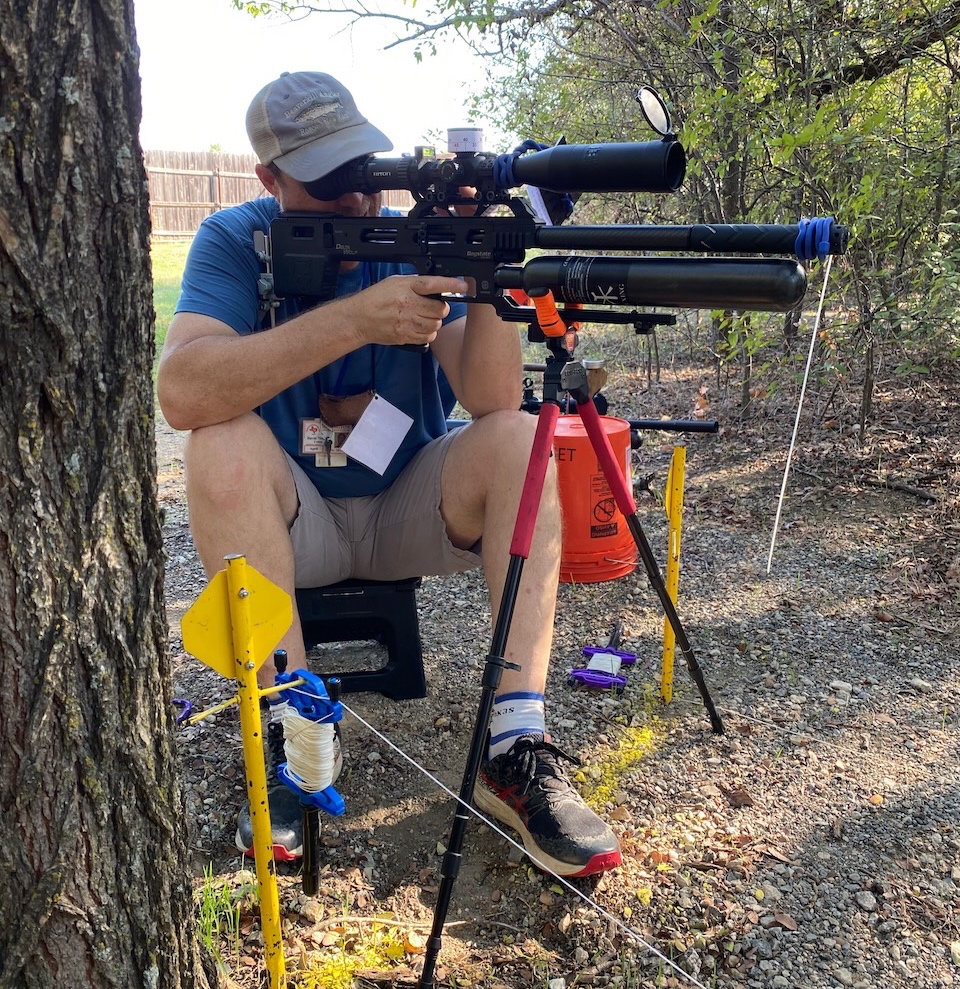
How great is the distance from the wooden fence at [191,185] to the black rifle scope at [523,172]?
16127 millimetres

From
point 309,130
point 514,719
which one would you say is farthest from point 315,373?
point 514,719

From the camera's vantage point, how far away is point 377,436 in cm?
238

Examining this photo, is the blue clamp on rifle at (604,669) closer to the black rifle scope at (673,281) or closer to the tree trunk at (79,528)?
the black rifle scope at (673,281)

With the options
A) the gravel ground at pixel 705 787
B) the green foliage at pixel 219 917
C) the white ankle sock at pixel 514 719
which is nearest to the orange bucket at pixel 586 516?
the gravel ground at pixel 705 787

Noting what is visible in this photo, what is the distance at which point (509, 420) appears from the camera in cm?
231

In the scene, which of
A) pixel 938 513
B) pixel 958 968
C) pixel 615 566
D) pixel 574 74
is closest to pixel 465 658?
pixel 615 566

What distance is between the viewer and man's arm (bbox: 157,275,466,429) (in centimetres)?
204

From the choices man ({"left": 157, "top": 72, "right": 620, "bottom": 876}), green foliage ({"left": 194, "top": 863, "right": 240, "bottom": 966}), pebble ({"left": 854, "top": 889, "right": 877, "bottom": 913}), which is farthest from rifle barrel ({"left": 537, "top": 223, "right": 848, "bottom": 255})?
green foliage ({"left": 194, "top": 863, "right": 240, "bottom": 966})

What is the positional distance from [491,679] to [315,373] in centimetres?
105

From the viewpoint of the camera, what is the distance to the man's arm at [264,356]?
2.04 metres

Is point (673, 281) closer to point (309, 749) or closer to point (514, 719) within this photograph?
point (309, 749)

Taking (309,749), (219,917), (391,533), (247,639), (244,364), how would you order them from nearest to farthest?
1. (247,639)
2. (309,749)
3. (219,917)
4. (244,364)
5. (391,533)

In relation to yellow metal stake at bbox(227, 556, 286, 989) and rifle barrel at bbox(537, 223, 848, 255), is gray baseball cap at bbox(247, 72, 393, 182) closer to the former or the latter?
rifle barrel at bbox(537, 223, 848, 255)

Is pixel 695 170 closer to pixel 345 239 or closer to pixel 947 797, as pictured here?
pixel 345 239
